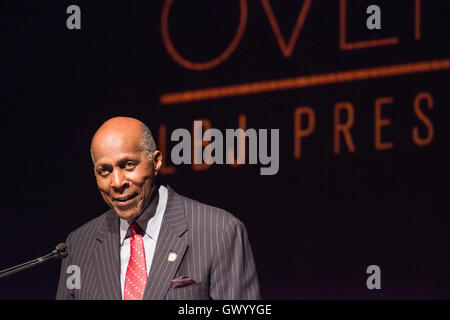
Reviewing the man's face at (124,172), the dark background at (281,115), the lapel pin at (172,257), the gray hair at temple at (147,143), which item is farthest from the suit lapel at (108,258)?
the dark background at (281,115)

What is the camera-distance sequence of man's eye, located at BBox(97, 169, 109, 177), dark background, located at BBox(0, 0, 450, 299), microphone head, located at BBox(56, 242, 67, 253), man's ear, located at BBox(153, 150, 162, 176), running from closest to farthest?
microphone head, located at BBox(56, 242, 67, 253) → man's eye, located at BBox(97, 169, 109, 177) → man's ear, located at BBox(153, 150, 162, 176) → dark background, located at BBox(0, 0, 450, 299)

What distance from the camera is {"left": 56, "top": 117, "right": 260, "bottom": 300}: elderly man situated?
2832 millimetres

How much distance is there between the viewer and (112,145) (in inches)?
111

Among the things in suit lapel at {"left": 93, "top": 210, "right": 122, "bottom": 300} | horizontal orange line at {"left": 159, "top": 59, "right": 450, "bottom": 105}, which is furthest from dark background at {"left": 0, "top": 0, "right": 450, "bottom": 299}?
suit lapel at {"left": 93, "top": 210, "right": 122, "bottom": 300}

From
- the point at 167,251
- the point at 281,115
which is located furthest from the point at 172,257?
the point at 281,115

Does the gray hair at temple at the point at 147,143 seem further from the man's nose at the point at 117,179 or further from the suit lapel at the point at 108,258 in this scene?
the suit lapel at the point at 108,258

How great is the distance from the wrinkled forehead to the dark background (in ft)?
6.51

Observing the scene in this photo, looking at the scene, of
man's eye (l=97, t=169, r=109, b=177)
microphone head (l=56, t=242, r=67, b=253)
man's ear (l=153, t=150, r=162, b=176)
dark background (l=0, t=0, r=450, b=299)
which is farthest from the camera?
dark background (l=0, t=0, r=450, b=299)

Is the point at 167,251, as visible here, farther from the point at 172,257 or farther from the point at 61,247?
the point at 61,247

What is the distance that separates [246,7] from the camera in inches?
191

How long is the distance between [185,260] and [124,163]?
1.39 feet

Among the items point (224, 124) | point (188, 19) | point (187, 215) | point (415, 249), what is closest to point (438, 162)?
point (415, 249)

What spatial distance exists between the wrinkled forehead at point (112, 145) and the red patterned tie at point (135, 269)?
0.31 m

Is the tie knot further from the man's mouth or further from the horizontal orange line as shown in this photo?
the horizontal orange line
